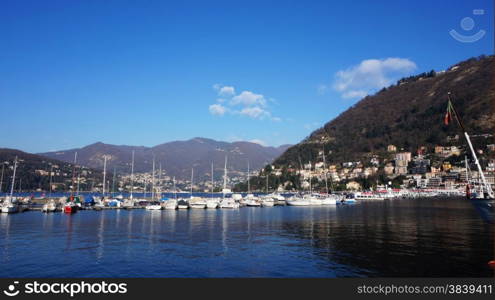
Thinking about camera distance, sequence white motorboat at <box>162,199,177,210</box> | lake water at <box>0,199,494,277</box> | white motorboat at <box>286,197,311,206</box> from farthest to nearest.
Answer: white motorboat at <box>286,197,311,206</box> → white motorboat at <box>162,199,177,210</box> → lake water at <box>0,199,494,277</box>

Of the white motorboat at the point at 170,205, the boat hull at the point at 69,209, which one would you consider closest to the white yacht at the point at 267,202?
the white motorboat at the point at 170,205

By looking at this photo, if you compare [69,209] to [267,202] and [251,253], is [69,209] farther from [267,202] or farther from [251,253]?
[251,253]

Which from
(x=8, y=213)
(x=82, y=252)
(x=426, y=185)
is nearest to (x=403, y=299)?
(x=82, y=252)

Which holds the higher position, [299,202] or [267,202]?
[299,202]

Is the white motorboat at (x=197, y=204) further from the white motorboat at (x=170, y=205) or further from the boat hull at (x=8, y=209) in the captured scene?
the boat hull at (x=8, y=209)

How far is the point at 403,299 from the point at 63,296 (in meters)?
13.1

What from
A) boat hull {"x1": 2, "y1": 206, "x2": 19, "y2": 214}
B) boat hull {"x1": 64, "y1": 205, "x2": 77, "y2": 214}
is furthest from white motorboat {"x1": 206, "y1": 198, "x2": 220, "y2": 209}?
boat hull {"x1": 2, "y1": 206, "x2": 19, "y2": 214}

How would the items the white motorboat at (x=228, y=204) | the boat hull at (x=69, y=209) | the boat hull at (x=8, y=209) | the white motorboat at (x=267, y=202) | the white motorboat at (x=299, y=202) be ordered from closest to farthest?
1. the boat hull at (x=8, y=209)
2. the boat hull at (x=69, y=209)
3. the white motorboat at (x=228, y=204)
4. the white motorboat at (x=299, y=202)
5. the white motorboat at (x=267, y=202)

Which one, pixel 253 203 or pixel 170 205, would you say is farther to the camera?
pixel 253 203

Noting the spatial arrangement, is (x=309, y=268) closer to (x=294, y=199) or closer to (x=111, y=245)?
(x=111, y=245)

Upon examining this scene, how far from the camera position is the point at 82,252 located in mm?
26859

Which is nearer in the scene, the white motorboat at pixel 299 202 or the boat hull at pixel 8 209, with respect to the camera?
the boat hull at pixel 8 209

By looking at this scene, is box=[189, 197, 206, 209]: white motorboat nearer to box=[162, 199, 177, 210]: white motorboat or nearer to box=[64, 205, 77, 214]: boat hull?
box=[162, 199, 177, 210]: white motorboat

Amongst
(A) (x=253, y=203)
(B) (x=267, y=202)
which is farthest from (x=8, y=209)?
(B) (x=267, y=202)
